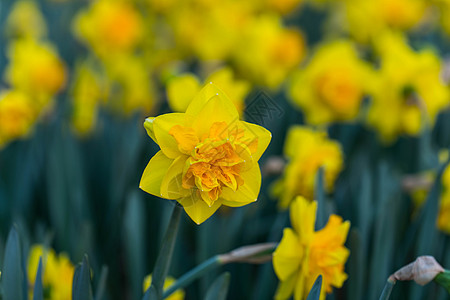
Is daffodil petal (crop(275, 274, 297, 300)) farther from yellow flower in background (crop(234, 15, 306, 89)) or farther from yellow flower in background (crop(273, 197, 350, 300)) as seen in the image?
yellow flower in background (crop(234, 15, 306, 89))

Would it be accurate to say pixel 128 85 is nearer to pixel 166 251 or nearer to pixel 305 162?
pixel 305 162

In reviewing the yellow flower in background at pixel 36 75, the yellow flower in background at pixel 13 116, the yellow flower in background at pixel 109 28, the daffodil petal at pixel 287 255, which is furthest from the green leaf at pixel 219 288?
the yellow flower in background at pixel 109 28

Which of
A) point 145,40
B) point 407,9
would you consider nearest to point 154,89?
point 145,40

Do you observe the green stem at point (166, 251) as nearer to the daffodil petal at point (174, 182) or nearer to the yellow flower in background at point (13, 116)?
the daffodil petal at point (174, 182)

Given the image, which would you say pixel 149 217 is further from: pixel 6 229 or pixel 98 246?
pixel 6 229

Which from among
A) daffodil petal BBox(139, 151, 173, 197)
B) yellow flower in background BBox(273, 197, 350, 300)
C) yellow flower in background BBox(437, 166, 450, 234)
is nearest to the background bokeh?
yellow flower in background BBox(437, 166, 450, 234)

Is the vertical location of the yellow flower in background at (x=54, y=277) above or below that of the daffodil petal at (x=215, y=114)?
below
